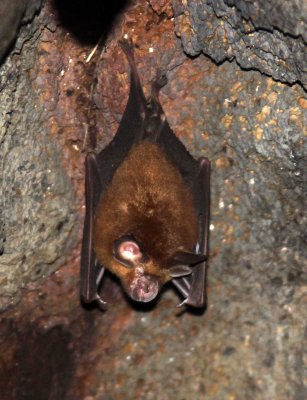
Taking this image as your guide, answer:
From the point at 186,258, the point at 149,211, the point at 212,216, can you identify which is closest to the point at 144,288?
the point at 186,258

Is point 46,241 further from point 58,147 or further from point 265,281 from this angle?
point 265,281

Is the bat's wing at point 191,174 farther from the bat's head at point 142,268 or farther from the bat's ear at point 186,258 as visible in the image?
the bat's ear at point 186,258

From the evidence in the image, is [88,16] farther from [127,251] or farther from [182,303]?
[182,303]

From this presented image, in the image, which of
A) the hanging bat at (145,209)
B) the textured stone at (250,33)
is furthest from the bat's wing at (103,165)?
the textured stone at (250,33)

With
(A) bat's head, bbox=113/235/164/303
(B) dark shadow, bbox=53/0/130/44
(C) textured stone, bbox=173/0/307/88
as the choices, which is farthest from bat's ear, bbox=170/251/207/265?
(B) dark shadow, bbox=53/0/130/44

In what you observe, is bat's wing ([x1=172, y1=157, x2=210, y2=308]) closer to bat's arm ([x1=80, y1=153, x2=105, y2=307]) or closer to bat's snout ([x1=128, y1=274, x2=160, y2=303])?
bat's snout ([x1=128, y1=274, x2=160, y2=303])

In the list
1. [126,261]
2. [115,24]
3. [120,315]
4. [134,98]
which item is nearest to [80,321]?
[120,315]
